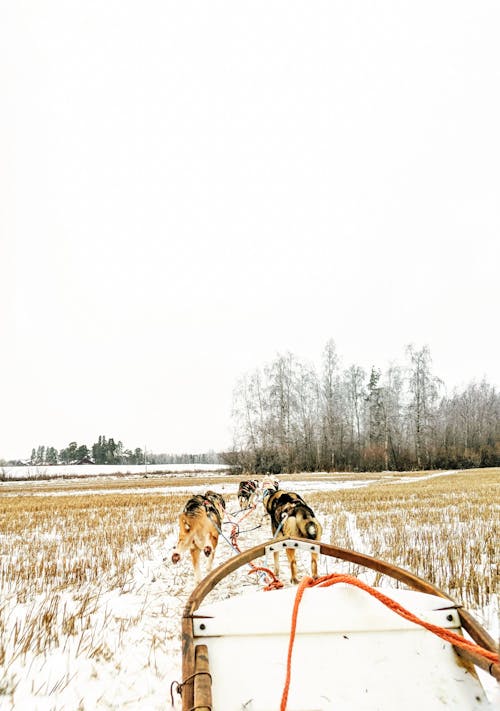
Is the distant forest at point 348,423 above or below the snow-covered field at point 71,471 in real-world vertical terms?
above

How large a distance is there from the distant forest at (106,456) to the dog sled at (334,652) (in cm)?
7381

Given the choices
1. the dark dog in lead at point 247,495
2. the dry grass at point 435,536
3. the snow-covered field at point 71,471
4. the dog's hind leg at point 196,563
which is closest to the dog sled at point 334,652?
the dry grass at point 435,536

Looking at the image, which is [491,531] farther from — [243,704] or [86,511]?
[86,511]

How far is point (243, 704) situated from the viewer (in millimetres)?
1955

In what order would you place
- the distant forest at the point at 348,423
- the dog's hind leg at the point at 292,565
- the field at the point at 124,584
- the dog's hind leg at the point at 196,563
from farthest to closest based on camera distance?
the distant forest at the point at 348,423, the dog's hind leg at the point at 196,563, the dog's hind leg at the point at 292,565, the field at the point at 124,584

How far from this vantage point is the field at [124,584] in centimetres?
256

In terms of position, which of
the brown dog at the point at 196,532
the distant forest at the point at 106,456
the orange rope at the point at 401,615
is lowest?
the distant forest at the point at 106,456

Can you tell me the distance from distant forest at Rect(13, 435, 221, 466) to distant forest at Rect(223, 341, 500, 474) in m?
33.9

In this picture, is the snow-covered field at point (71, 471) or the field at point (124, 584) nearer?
the field at point (124, 584)

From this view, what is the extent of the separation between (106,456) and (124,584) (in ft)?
282

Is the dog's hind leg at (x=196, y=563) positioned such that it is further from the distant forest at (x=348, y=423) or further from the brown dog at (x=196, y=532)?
the distant forest at (x=348, y=423)

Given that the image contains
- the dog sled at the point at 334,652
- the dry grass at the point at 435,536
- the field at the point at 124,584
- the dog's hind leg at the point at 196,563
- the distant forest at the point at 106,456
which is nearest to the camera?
the dog sled at the point at 334,652

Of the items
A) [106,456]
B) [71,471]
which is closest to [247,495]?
[71,471]

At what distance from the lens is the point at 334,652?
85.6 inches
